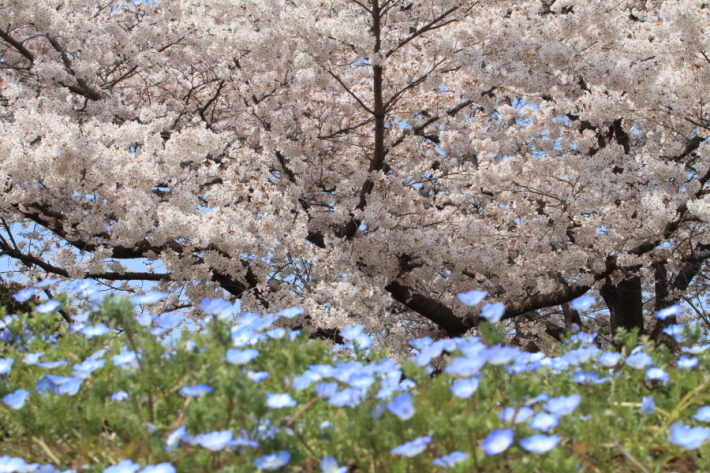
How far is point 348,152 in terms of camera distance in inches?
321

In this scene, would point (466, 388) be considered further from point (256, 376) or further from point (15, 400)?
point (15, 400)

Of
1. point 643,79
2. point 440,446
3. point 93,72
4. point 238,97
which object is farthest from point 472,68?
point 440,446

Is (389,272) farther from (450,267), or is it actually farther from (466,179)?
(466,179)

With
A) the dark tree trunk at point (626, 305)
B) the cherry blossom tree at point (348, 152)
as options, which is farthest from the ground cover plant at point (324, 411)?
the dark tree trunk at point (626, 305)

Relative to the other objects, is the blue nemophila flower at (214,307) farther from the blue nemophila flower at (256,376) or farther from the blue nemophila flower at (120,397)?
the blue nemophila flower at (120,397)

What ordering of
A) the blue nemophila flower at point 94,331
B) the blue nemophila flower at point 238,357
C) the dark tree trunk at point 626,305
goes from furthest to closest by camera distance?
the dark tree trunk at point 626,305 → the blue nemophila flower at point 94,331 → the blue nemophila flower at point 238,357

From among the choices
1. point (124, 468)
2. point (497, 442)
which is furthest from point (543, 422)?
point (124, 468)

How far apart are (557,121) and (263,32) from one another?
5.00 metres

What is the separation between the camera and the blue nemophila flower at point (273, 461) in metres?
1.86

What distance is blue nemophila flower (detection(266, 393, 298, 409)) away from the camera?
2036mm

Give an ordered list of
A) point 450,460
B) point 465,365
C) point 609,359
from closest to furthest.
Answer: point 450,460, point 465,365, point 609,359

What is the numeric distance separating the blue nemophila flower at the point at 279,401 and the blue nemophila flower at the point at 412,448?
1.15 ft

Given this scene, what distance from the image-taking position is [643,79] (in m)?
6.20

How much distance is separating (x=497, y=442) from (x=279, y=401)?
661mm
